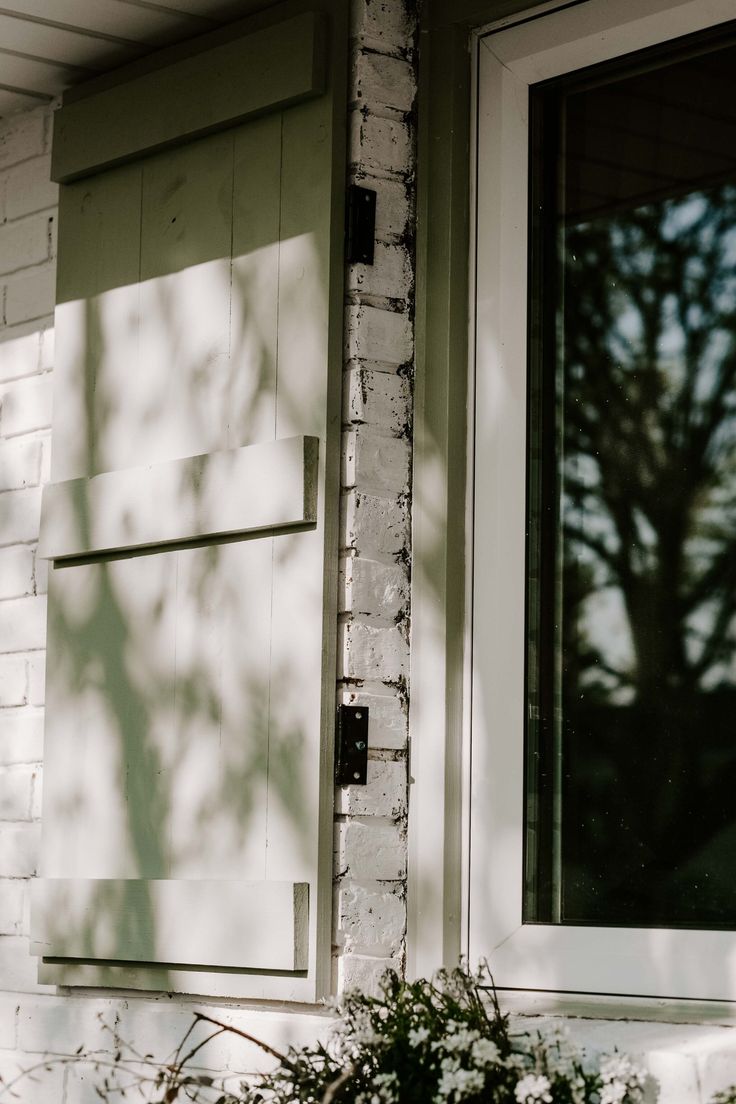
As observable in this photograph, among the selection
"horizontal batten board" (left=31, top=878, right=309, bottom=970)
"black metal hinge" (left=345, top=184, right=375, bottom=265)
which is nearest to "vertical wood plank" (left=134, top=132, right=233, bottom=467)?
"black metal hinge" (left=345, top=184, right=375, bottom=265)

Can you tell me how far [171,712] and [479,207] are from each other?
3.37 feet

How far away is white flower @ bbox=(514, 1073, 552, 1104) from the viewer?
196 centimetres

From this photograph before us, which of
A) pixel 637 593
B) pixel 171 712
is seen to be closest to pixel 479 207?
pixel 637 593

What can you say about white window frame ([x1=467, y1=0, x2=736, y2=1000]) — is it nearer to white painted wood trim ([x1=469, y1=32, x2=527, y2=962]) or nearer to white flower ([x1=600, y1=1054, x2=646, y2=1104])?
white painted wood trim ([x1=469, y1=32, x2=527, y2=962])

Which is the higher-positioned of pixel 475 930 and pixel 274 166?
pixel 274 166

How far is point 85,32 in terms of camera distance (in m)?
2.96

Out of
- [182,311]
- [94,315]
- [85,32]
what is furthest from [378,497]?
[85,32]

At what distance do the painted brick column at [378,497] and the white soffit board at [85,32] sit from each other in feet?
1.05

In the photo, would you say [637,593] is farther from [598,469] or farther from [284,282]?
[284,282]

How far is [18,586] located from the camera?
3.15 metres

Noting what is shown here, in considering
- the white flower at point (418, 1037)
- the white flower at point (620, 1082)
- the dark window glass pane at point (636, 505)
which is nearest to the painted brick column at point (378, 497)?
the dark window glass pane at point (636, 505)

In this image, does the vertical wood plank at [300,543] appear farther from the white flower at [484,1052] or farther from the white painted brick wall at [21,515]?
the white painted brick wall at [21,515]

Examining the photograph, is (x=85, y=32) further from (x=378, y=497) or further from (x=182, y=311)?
(x=378, y=497)

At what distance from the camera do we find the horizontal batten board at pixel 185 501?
8.44ft
